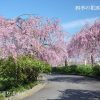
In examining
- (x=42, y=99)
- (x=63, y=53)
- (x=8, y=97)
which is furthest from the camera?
(x=63, y=53)

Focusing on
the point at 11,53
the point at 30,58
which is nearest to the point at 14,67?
the point at 30,58

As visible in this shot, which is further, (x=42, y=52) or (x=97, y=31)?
(x=97, y=31)

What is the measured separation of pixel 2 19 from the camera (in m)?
22.2

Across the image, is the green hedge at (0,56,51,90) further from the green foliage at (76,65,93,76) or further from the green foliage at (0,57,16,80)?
the green foliage at (76,65,93,76)

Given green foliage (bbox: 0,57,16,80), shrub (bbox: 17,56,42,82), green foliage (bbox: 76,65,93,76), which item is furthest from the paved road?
green foliage (bbox: 76,65,93,76)

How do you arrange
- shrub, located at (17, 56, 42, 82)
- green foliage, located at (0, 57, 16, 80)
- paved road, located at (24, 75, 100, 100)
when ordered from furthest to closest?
1. shrub, located at (17, 56, 42, 82)
2. green foliage, located at (0, 57, 16, 80)
3. paved road, located at (24, 75, 100, 100)

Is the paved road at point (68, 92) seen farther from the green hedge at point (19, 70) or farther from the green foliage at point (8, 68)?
the green foliage at point (8, 68)

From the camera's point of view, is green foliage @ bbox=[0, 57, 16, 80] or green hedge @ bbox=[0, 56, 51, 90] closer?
green foliage @ bbox=[0, 57, 16, 80]

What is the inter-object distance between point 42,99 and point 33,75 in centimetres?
996

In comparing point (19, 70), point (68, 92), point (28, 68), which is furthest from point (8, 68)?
point (68, 92)

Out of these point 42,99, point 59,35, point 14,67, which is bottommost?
point 42,99

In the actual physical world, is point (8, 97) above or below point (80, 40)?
below

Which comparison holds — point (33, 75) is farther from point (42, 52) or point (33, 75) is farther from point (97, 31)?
point (97, 31)

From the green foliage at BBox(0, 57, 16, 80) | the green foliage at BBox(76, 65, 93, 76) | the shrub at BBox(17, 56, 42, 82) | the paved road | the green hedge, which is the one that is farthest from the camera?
the green foliage at BBox(76, 65, 93, 76)
